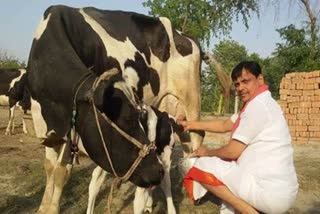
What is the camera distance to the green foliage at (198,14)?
27766mm

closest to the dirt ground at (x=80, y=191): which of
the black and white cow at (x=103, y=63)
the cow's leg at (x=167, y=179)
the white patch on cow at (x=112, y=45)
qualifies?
the cow's leg at (x=167, y=179)

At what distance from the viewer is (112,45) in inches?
221

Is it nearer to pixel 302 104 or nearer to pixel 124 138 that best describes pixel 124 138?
pixel 124 138

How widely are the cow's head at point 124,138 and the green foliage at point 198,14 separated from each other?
23.4 metres

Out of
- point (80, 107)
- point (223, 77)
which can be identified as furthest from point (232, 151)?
point (223, 77)

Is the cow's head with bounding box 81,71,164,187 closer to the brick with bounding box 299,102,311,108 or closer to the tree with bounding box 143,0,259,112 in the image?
the brick with bounding box 299,102,311,108

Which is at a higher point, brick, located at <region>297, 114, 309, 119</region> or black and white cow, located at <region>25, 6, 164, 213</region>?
black and white cow, located at <region>25, 6, 164, 213</region>

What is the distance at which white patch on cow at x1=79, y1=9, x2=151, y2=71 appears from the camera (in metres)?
5.52

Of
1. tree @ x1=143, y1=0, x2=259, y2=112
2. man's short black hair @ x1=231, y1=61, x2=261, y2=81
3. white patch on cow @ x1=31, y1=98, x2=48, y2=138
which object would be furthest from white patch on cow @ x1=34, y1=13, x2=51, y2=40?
tree @ x1=143, y1=0, x2=259, y2=112

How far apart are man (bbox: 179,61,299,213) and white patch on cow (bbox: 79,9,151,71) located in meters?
2.00

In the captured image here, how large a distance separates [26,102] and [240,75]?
234 cm

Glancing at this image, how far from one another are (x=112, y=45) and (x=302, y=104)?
10602mm

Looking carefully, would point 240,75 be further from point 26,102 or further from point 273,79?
point 273,79

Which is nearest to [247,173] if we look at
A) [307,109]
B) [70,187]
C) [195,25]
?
[70,187]
